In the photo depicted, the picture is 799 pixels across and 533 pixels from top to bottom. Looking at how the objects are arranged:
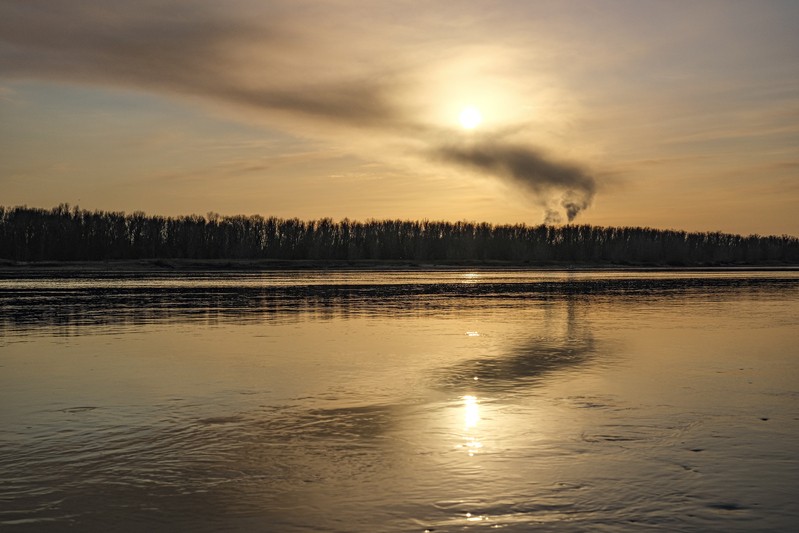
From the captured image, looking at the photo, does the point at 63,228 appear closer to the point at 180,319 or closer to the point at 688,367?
the point at 180,319

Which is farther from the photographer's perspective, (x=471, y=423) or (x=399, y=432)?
(x=471, y=423)

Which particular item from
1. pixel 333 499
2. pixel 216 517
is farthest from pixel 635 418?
pixel 216 517

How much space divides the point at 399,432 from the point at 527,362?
7.87 m

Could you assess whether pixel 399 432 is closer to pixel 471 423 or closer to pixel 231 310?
pixel 471 423

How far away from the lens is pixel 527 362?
18.3 meters

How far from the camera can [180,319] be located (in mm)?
29875

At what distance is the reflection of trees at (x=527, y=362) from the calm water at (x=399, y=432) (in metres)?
0.11

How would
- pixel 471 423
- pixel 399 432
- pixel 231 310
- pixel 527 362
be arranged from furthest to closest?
pixel 231 310, pixel 527 362, pixel 471 423, pixel 399 432

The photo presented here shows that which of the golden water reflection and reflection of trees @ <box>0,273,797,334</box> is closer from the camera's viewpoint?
the golden water reflection

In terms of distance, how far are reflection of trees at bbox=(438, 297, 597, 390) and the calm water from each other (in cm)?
11

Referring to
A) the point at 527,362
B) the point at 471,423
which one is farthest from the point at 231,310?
the point at 471,423

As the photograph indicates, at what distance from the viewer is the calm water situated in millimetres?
7742

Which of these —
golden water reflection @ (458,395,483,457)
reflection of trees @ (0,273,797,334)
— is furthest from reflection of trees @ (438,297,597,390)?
golden water reflection @ (458,395,483,457)

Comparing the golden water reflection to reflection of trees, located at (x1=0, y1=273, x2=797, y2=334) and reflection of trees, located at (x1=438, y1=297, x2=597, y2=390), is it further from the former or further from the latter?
reflection of trees, located at (x1=0, y1=273, x2=797, y2=334)
